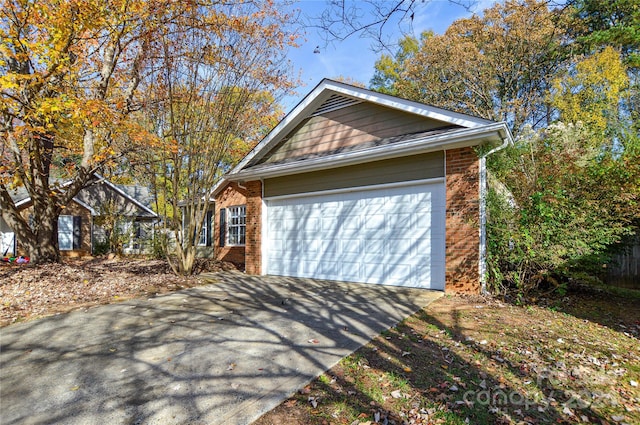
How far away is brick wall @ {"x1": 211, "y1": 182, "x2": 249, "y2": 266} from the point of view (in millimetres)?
12695

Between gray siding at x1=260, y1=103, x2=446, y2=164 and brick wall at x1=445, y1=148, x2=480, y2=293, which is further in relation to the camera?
gray siding at x1=260, y1=103, x2=446, y2=164

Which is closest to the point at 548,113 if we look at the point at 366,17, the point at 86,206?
the point at 366,17

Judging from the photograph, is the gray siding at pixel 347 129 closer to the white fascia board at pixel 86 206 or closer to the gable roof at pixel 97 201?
the gable roof at pixel 97 201

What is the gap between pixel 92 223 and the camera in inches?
734

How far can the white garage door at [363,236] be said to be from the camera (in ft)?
22.7

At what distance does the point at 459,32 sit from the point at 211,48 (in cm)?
1383

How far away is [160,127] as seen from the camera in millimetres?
8984

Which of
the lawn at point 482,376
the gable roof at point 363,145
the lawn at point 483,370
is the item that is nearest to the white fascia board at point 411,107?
the gable roof at point 363,145

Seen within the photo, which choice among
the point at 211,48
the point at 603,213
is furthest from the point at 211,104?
the point at 603,213

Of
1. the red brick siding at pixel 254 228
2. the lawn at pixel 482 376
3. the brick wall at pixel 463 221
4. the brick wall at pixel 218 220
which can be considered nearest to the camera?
the lawn at pixel 482 376

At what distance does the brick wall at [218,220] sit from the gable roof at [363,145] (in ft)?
10.1

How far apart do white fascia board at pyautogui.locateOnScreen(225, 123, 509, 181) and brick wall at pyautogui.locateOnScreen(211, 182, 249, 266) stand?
374 centimetres

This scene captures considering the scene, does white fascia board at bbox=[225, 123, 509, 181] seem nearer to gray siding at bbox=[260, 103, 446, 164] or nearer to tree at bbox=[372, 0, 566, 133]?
gray siding at bbox=[260, 103, 446, 164]

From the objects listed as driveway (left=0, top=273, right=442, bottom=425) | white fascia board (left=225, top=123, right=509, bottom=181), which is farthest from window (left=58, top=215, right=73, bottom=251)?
driveway (left=0, top=273, right=442, bottom=425)
